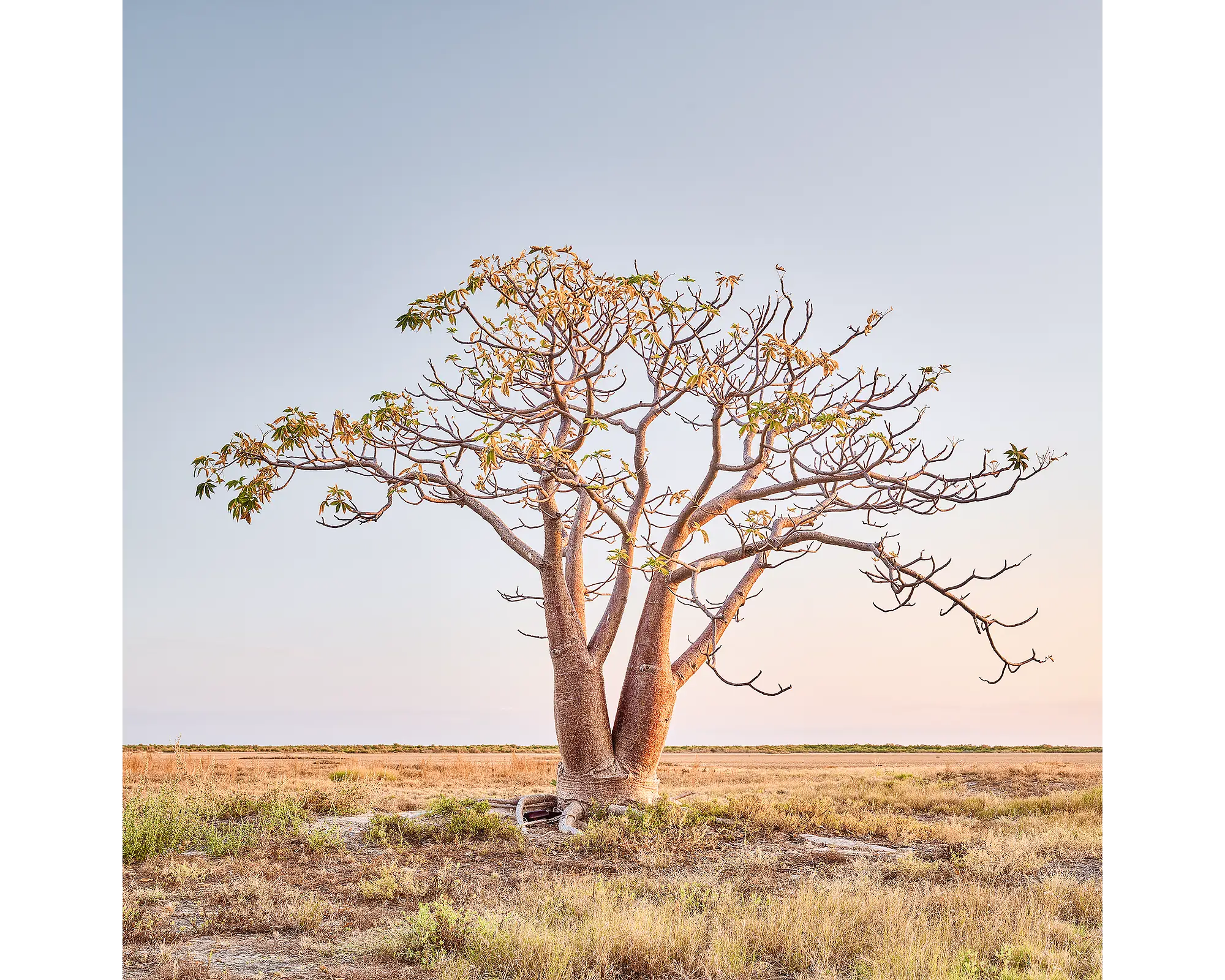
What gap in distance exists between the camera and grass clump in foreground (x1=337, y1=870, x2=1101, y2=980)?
488 centimetres

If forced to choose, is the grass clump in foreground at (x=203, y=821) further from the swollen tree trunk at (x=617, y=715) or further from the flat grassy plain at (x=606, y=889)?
the swollen tree trunk at (x=617, y=715)

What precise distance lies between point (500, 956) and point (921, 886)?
366 centimetres

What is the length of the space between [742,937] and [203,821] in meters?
6.64

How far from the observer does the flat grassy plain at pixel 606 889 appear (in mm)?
5008

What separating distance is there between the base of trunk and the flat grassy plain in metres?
0.49
